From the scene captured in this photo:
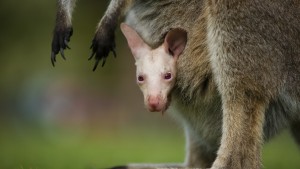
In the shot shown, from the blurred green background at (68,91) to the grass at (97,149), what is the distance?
7 cm

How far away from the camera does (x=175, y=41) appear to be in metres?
7.78

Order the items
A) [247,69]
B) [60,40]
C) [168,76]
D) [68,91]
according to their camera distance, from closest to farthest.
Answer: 1. [247,69]
2. [168,76]
3. [60,40]
4. [68,91]

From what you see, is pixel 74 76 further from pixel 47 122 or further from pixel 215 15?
pixel 215 15

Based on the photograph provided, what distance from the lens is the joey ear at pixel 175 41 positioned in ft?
25.5

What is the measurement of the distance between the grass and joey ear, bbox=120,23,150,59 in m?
2.08

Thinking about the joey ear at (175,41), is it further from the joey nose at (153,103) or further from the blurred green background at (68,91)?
the blurred green background at (68,91)

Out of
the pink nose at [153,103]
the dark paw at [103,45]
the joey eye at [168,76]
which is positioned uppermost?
the dark paw at [103,45]

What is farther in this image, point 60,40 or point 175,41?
point 60,40

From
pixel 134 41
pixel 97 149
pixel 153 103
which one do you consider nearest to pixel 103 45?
pixel 134 41

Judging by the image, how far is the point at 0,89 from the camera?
83.7 ft

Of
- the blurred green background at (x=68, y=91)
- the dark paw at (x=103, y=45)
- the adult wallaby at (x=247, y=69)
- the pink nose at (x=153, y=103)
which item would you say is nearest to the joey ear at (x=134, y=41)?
the dark paw at (x=103, y=45)

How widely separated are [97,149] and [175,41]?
7.88m

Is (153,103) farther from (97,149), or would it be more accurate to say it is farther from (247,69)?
(97,149)

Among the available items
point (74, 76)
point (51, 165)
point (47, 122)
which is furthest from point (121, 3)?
point (74, 76)
